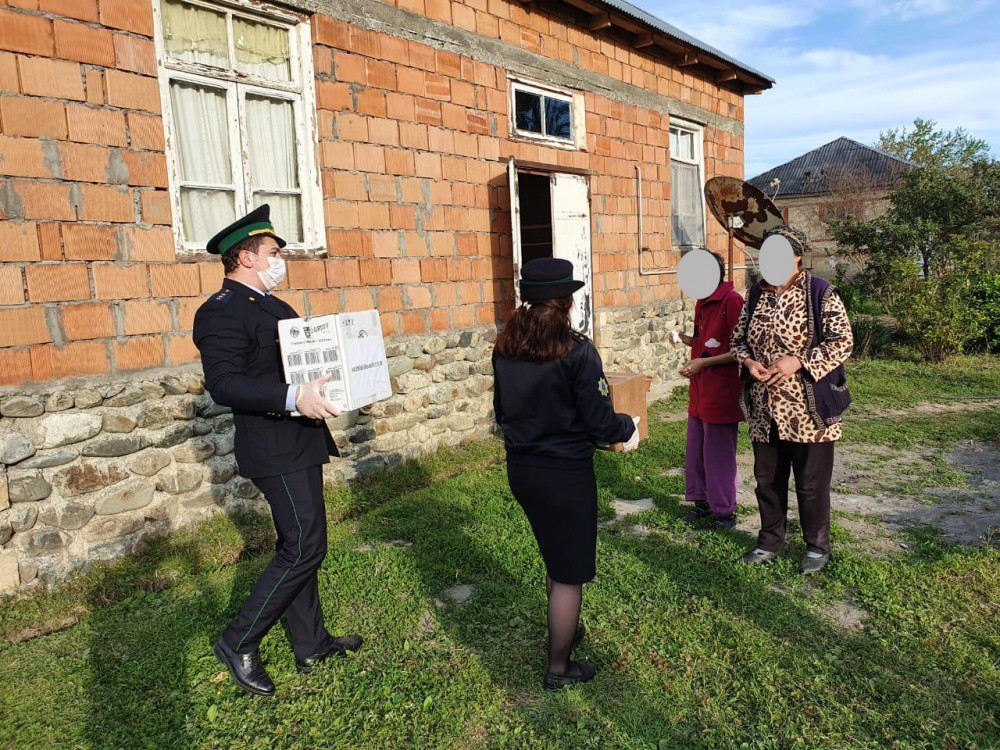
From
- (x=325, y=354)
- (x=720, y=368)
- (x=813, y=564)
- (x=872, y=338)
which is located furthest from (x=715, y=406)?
(x=872, y=338)

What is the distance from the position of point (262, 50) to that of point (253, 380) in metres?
3.69

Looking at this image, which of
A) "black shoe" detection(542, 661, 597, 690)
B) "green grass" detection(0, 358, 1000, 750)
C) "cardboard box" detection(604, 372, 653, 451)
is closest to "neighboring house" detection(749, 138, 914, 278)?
→ "cardboard box" detection(604, 372, 653, 451)

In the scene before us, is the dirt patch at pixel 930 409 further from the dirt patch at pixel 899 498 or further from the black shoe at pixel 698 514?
the black shoe at pixel 698 514

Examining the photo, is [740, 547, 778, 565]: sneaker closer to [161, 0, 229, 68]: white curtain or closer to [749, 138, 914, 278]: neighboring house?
[161, 0, 229, 68]: white curtain

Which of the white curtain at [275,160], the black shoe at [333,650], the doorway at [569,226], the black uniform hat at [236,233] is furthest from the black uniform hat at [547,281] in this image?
the doorway at [569,226]

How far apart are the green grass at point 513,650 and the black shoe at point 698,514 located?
0.10 m

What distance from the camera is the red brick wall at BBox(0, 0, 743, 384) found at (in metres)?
4.07

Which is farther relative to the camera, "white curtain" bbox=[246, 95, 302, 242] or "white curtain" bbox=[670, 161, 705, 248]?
"white curtain" bbox=[670, 161, 705, 248]

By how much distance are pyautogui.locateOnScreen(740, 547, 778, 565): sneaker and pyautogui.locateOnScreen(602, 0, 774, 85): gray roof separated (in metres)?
6.39

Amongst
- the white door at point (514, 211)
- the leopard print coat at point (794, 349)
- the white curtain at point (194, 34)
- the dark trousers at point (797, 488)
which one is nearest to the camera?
the leopard print coat at point (794, 349)

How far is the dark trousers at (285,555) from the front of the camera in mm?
2887

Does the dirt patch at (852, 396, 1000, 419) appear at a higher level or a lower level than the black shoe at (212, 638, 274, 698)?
lower

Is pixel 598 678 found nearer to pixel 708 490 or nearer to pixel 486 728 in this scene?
pixel 486 728

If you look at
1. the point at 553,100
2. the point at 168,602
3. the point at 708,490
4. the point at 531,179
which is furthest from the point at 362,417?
the point at 531,179
